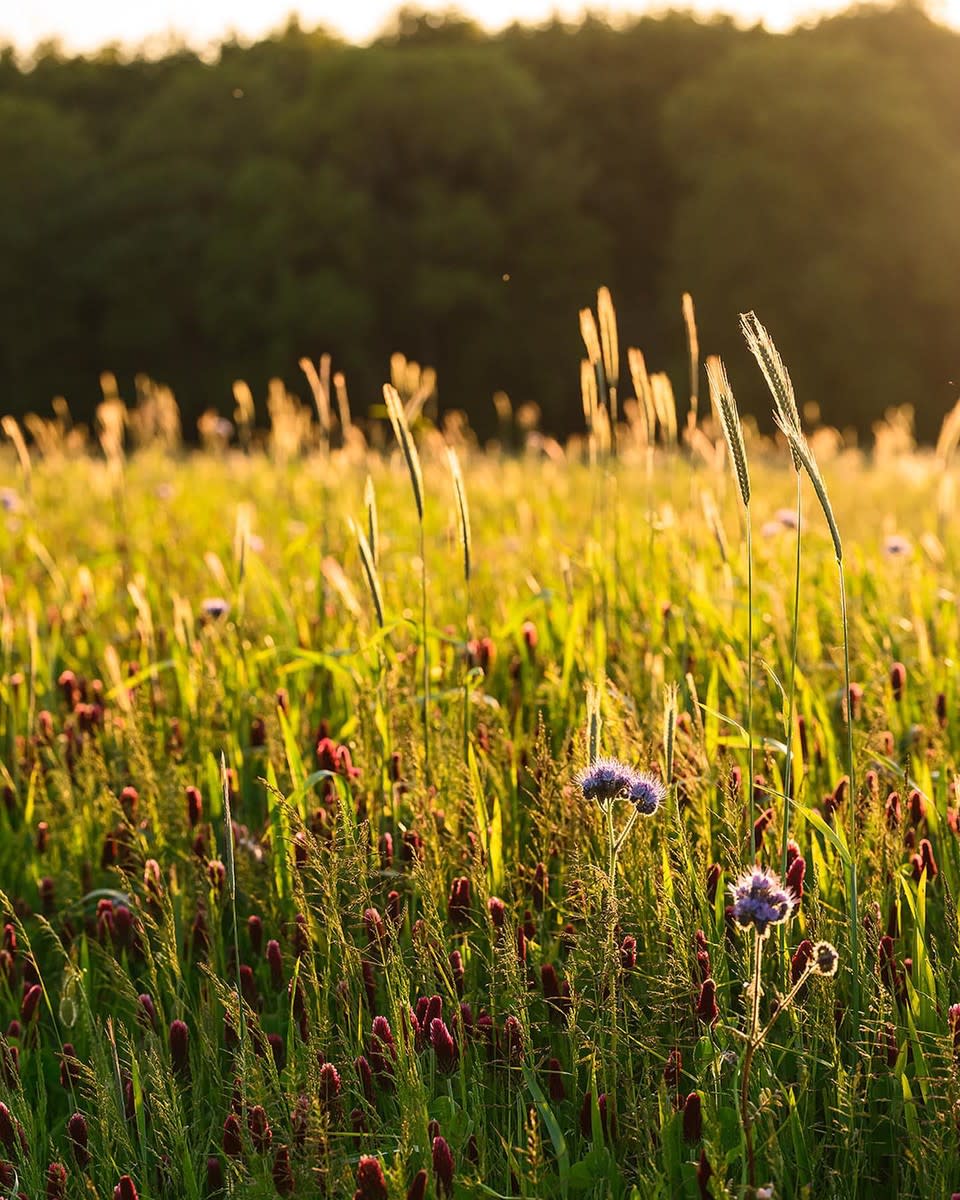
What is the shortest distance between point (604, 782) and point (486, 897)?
38cm

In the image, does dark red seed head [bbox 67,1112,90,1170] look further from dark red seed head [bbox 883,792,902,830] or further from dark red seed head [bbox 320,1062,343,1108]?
dark red seed head [bbox 883,792,902,830]

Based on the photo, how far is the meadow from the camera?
1.36 m

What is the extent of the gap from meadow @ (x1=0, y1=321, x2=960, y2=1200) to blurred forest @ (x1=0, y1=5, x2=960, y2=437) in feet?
82.9

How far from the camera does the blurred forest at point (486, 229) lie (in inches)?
1096

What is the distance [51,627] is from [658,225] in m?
30.0

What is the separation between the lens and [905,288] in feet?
91.4

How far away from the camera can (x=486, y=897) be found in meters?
1.62

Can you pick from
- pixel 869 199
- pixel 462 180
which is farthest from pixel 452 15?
pixel 869 199

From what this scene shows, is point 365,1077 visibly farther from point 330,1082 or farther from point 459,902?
point 459,902

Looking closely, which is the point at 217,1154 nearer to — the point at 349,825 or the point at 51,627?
the point at 349,825

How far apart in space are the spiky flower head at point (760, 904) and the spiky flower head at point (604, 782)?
0.21m

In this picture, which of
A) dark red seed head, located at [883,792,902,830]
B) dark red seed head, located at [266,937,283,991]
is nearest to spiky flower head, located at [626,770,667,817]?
dark red seed head, located at [883,792,902,830]

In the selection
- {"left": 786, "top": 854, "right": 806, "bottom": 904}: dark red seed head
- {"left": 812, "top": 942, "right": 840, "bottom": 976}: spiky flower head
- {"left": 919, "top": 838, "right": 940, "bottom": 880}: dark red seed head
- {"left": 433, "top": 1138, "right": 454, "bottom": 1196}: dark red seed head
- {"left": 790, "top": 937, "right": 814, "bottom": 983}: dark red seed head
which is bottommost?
{"left": 433, "top": 1138, "right": 454, "bottom": 1196}: dark red seed head

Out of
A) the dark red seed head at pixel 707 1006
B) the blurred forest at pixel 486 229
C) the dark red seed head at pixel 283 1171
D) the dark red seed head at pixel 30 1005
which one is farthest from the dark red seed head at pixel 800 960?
the blurred forest at pixel 486 229
